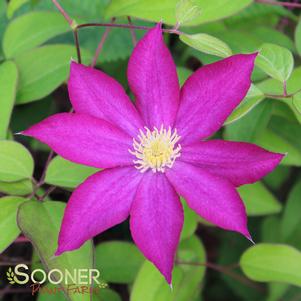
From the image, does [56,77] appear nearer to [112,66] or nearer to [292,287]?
[112,66]

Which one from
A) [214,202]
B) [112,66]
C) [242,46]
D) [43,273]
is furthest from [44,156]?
[214,202]

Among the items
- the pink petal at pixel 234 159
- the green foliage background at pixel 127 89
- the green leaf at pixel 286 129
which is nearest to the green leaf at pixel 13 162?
the green foliage background at pixel 127 89

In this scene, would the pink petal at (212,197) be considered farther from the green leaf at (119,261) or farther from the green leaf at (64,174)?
the green leaf at (119,261)

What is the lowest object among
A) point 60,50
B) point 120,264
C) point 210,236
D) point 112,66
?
point 210,236

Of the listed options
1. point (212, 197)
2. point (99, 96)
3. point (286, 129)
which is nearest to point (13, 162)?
point (99, 96)

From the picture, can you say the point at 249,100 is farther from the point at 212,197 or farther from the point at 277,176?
the point at 277,176

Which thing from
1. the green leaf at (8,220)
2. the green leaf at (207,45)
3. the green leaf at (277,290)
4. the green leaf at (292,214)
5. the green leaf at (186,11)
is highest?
the green leaf at (186,11)
